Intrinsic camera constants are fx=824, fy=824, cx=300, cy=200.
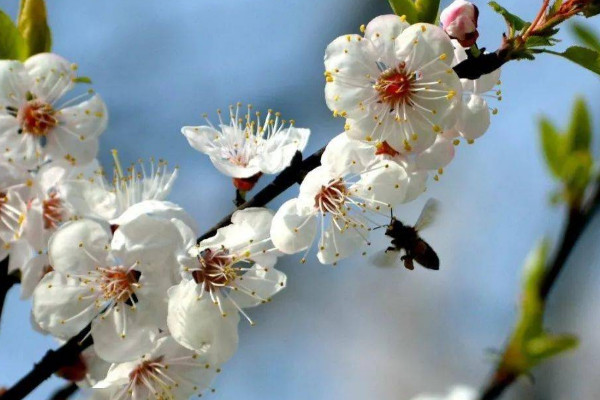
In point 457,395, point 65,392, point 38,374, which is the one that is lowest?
point 457,395

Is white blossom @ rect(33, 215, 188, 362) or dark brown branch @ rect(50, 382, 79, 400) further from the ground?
white blossom @ rect(33, 215, 188, 362)

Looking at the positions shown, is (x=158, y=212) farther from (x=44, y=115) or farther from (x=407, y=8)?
(x=407, y=8)

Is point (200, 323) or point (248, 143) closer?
point (200, 323)

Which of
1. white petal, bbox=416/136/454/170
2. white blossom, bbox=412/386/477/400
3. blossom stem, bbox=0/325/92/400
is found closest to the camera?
blossom stem, bbox=0/325/92/400

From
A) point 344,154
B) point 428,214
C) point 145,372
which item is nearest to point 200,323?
point 145,372

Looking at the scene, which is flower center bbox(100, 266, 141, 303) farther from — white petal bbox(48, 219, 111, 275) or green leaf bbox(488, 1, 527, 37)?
green leaf bbox(488, 1, 527, 37)

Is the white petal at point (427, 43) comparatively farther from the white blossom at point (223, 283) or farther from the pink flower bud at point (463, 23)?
the white blossom at point (223, 283)

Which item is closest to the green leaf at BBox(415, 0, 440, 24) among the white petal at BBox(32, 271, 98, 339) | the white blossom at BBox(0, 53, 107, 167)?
the white blossom at BBox(0, 53, 107, 167)
